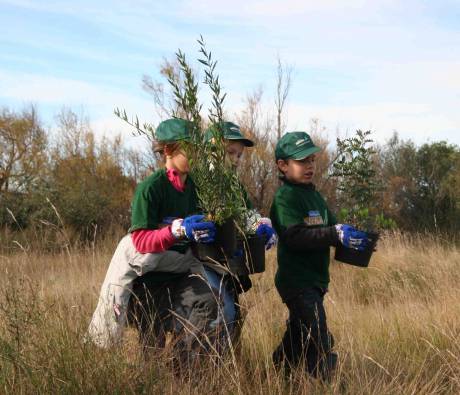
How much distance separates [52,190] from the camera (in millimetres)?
17125

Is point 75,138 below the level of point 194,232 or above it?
above

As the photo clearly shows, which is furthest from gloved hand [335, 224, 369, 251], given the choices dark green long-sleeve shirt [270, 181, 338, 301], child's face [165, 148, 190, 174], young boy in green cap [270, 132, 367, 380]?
child's face [165, 148, 190, 174]

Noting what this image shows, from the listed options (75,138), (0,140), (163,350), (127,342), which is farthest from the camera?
(75,138)

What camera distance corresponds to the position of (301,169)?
3904mm

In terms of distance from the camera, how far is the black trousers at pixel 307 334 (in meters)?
3.48

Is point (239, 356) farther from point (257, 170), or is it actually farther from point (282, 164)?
point (257, 170)

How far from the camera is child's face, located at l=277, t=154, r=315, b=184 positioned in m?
3.90

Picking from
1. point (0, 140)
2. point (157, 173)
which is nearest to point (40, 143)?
point (0, 140)

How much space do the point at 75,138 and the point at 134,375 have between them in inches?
1239

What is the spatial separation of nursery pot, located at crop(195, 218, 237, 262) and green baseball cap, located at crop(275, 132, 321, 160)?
1.01 meters

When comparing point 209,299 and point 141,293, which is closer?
point 209,299

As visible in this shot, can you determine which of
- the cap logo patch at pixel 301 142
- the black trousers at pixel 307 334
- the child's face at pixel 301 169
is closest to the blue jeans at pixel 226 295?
the black trousers at pixel 307 334

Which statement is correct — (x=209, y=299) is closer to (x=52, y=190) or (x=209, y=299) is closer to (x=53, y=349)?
(x=53, y=349)

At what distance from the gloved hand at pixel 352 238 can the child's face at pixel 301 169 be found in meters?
0.54
